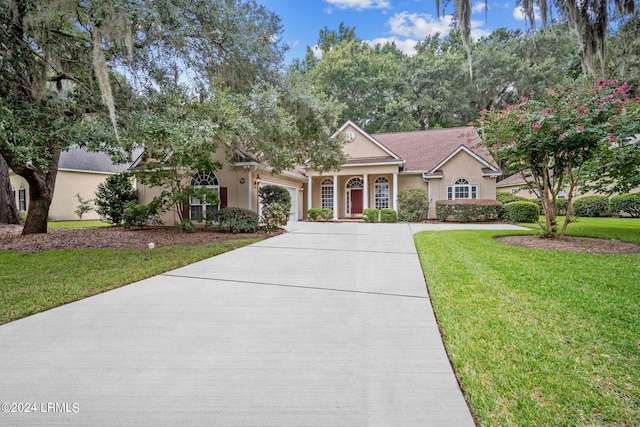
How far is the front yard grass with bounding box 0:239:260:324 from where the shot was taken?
12.1 feet

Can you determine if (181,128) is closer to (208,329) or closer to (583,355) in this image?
(208,329)

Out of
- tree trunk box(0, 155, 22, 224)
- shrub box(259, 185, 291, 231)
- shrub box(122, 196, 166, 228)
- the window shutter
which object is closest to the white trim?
shrub box(259, 185, 291, 231)

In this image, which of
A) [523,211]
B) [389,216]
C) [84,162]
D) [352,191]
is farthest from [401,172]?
[84,162]

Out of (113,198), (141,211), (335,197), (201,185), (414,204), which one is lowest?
(141,211)

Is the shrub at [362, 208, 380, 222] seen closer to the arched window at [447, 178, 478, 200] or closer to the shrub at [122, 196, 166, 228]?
the arched window at [447, 178, 478, 200]

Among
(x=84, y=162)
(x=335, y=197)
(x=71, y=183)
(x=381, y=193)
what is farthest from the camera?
(x=84, y=162)

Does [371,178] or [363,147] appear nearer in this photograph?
[363,147]

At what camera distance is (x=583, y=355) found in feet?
7.75

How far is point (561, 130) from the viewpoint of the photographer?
6.72 metres

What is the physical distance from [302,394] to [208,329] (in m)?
1.32

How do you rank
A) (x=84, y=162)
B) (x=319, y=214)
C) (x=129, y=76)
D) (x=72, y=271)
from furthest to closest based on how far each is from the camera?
(x=84, y=162) < (x=319, y=214) < (x=129, y=76) < (x=72, y=271)

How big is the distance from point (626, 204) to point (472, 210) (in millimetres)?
7649

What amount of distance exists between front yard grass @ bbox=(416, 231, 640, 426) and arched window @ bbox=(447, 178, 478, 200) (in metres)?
11.9

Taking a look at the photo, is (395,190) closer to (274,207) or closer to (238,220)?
(274,207)
